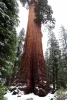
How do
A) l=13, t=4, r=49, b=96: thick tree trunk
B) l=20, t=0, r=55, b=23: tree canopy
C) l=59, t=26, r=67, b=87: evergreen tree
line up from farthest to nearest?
1. l=59, t=26, r=67, b=87: evergreen tree
2. l=20, t=0, r=55, b=23: tree canopy
3. l=13, t=4, r=49, b=96: thick tree trunk

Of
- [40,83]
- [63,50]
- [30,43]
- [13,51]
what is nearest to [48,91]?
[40,83]

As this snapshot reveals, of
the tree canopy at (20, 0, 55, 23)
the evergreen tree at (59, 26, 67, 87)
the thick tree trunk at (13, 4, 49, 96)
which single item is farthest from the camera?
the evergreen tree at (59, 26, 67, 87)

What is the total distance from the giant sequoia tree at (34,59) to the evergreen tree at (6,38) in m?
5.21

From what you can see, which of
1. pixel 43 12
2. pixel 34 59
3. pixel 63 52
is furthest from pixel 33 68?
pixel 63 52

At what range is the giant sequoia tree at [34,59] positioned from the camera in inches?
363

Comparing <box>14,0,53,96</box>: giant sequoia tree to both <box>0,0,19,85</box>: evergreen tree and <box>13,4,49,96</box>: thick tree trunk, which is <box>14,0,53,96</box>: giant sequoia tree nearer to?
<box>13,4,49,96</box>: thick tree trunk

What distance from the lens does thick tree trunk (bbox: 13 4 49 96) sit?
9.13 m

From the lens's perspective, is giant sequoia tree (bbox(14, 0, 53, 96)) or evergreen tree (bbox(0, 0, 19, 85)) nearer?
evergreen tree (bbox(0, 0, 19, 85))

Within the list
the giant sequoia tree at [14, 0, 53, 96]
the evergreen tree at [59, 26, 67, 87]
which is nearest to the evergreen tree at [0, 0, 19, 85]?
the giant sequoia tree at [14, 0, 53, 96]

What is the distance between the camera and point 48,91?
30.5 feet

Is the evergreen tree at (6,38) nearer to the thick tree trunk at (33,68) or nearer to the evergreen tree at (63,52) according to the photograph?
the thick tree trunk at (33,68)

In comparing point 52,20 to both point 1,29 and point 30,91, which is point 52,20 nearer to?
point 30,91

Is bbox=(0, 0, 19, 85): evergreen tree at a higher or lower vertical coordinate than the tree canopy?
lower

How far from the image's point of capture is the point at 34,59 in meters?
10.5
